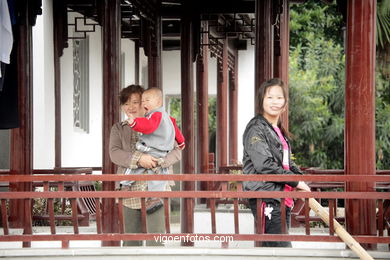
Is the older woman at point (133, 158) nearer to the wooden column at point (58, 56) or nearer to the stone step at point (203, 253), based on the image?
the stone step at point (203, 253)

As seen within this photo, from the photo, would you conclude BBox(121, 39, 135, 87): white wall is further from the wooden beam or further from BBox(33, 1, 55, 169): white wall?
the wooden beam

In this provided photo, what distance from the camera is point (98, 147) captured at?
18.8 metres

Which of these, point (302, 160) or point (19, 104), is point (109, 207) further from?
point (302, 160)

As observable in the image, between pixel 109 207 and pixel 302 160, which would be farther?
pixel 302 160

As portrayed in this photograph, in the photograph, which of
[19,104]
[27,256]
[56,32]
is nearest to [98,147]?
[56,32]

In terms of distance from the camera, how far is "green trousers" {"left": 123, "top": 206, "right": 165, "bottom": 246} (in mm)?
7910

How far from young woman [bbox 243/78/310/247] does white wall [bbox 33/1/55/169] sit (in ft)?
25.2

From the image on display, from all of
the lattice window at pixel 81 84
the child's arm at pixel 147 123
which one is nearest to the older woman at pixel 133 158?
the child's arm at pixel 147 123

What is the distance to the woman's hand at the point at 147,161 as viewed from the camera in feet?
25.8

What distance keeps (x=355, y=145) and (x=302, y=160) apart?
768 inches

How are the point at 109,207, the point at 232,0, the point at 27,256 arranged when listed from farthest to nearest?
the point at 232,0 < the point at 109,207 < the point at 27,256

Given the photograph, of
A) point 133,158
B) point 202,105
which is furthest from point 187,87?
point 133,158

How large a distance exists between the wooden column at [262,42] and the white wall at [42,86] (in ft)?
16.9

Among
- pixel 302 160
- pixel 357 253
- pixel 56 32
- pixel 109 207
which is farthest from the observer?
pixel 302 160
